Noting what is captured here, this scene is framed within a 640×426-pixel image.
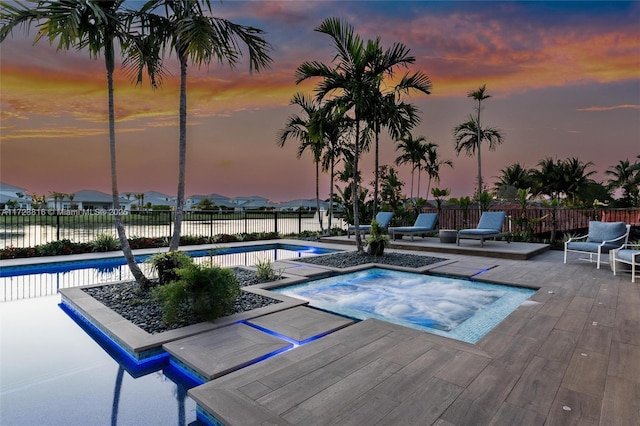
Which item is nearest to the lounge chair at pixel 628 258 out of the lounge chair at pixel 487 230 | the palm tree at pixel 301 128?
the lounge chair at pixel 487 230

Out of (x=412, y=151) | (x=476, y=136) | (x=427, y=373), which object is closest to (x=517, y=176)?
(x=476, y=136)

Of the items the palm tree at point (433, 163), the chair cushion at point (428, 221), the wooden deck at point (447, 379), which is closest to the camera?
the wooden deck at point (447, 379)

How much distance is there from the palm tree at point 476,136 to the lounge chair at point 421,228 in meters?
6.98

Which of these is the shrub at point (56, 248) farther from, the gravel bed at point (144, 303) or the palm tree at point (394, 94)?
the palm tree at point (394, 94)

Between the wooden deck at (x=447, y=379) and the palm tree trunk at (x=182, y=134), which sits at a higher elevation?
the palm tree trunk at (x=182, y=134)

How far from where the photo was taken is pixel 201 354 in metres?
2.60

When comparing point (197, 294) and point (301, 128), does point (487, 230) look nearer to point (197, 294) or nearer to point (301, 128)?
point (301, 128)

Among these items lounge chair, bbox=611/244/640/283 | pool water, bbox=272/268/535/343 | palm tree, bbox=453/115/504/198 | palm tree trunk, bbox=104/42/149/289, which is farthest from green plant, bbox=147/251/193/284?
palm tree, bbox=453/115/504/198

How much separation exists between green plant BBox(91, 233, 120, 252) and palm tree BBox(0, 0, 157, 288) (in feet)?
15.9

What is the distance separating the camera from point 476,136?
1630 cm

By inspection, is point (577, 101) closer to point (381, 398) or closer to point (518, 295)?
point (518, 295)

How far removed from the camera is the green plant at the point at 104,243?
8477mm

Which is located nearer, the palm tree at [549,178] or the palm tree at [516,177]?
the palm tree at [549,178]

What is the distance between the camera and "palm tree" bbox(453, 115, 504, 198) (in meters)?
16.1
